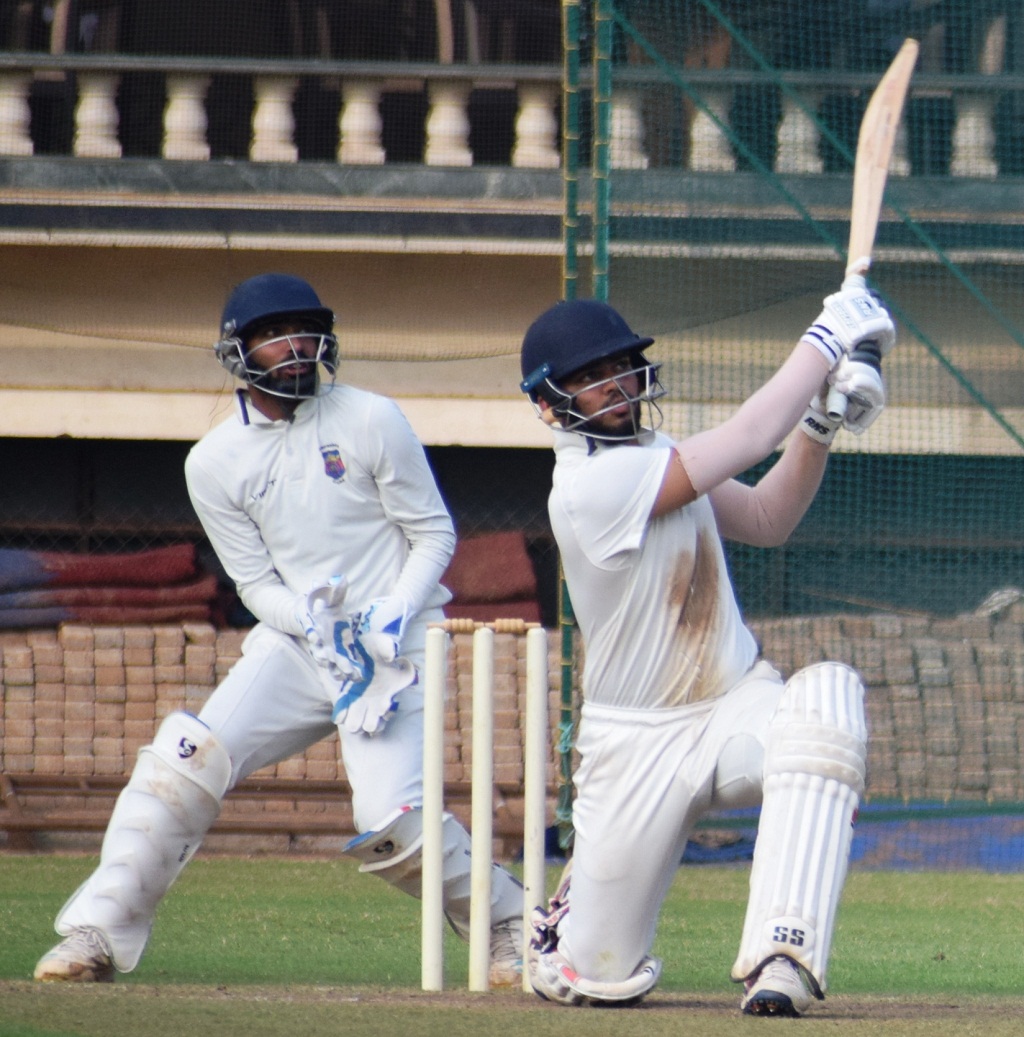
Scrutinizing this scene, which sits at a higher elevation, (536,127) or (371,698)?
(536,127)

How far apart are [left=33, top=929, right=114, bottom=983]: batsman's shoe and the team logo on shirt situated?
1.23m

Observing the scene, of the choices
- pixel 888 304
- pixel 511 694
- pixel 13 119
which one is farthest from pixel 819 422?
pixel 13 119

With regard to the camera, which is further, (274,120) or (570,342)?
(274,120)

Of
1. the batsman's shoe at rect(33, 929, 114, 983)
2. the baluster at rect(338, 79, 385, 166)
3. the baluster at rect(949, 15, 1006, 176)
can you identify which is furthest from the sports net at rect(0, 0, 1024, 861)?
the batsman's shoe at rect(33, 929, 114, 983)

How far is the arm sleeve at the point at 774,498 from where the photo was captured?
404 centimetres

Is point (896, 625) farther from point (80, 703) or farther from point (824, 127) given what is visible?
point (80, 703)

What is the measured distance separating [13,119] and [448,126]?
6.93 feet

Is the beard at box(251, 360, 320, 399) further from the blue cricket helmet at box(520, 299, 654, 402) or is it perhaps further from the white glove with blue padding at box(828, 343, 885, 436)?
the white glove with blue padding at box(828, 343, 885, 436)

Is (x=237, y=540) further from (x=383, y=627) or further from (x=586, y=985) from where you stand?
(x=586, y=985)

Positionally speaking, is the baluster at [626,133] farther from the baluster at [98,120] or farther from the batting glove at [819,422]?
the batting glove at [819,422]

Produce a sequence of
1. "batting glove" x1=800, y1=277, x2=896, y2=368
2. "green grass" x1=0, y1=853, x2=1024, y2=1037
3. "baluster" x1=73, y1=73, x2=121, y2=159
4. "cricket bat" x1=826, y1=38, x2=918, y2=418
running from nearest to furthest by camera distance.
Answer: "green grass" x1=0, y1=853, x2=1024, y2=1037, "batting glove" x1=800, y1=277, x2=896, y2=368, "cricket bat" x1=826, y1=38, x2=918, y2=418, "baluster" x1=73, y1=73, x2=121, y2=159

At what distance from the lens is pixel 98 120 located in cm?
947

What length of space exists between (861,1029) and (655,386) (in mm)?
1381

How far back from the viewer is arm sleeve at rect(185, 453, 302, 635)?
4945 mm
